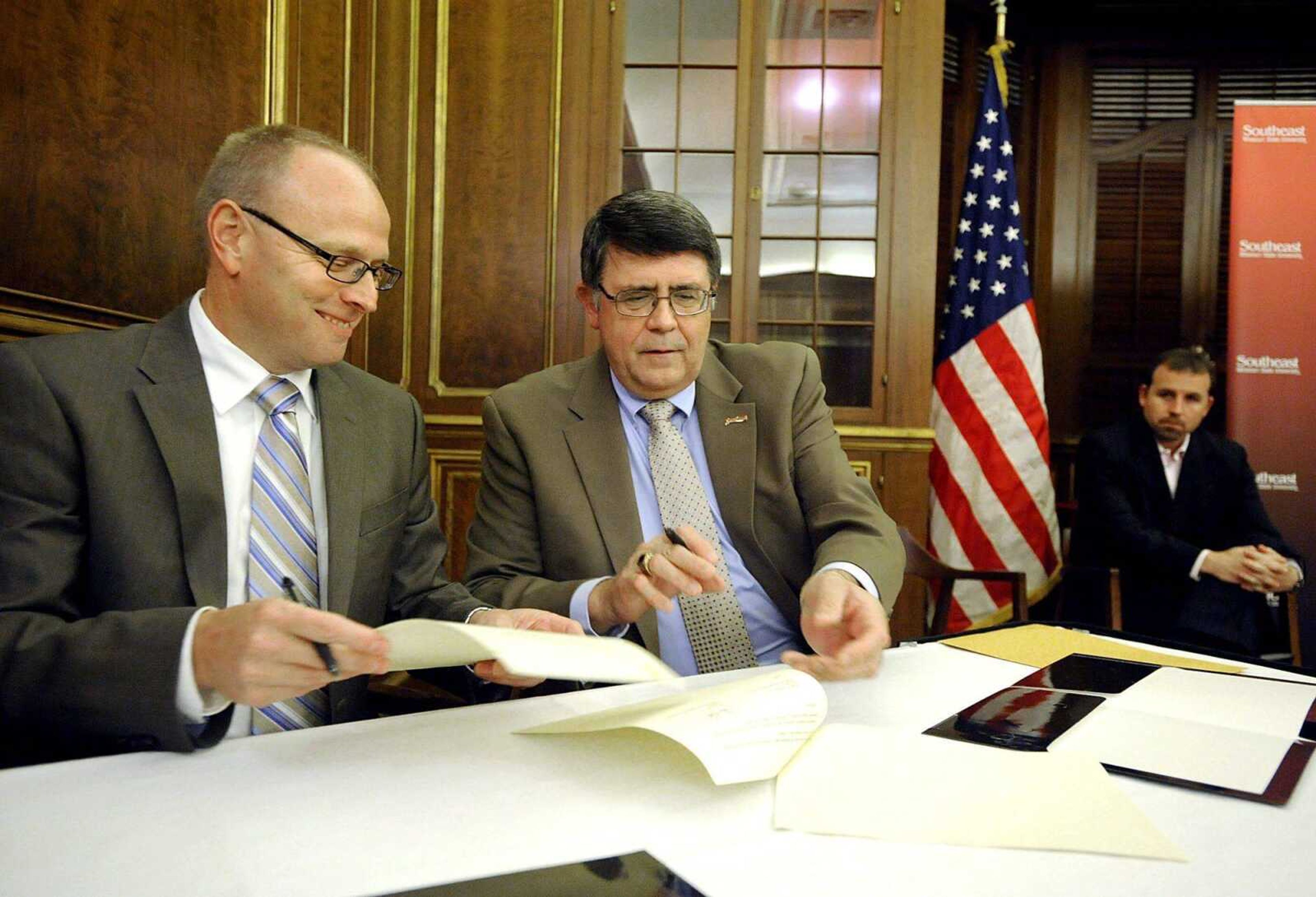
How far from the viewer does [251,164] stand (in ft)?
4.92

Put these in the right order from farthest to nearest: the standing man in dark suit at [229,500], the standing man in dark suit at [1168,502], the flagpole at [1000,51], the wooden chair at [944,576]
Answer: the flagpole at [1000,51]
the standing man in dark suit at [1168,502]
the wooden chair at [944,576]
the standing man in dark suit at [229,500]

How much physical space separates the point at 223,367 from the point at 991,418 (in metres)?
3.65

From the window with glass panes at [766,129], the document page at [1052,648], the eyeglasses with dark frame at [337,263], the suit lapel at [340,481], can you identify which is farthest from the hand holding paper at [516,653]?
the window with glass panes at [766,129]

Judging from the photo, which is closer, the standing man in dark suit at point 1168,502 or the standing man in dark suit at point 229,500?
the standing man in dark suit at point 229,500

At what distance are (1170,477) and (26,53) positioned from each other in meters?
3.82

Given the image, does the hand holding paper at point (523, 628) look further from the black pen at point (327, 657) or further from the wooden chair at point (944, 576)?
the wooden chair at point (944, 576)

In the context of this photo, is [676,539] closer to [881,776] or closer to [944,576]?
[881,776]

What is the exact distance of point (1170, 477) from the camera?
378 centimetres

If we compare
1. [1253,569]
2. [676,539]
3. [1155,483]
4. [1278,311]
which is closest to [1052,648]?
[676,539]

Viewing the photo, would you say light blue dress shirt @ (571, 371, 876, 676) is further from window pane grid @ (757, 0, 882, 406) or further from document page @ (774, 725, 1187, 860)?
window pane grid @ (757, 0, 882, 406)

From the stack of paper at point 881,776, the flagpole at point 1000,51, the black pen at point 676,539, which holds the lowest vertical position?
the stack of paper at point 881,776

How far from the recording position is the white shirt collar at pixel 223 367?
55.4 inches

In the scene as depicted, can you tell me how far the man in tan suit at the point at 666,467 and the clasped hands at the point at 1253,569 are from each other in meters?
2.15

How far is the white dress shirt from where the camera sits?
137cm
